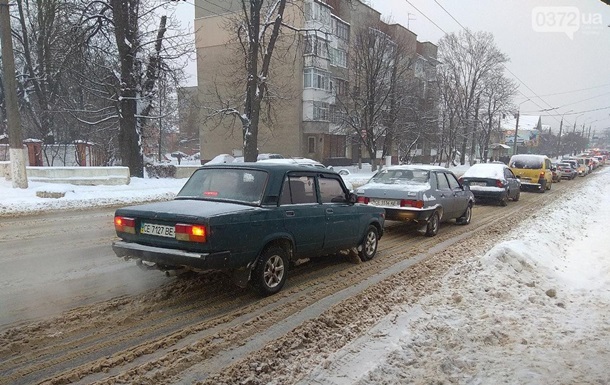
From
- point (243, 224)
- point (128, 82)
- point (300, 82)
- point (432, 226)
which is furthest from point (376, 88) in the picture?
point (243, 224)

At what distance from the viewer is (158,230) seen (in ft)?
15.1

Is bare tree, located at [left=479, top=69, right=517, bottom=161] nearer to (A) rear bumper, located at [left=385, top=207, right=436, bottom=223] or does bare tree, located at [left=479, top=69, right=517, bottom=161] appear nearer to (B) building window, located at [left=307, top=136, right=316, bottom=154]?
(B) building window, located at [left=307, top=136, right=316, bottom=154]

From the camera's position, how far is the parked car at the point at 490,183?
15.2 meters

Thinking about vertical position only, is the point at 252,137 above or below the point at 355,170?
above

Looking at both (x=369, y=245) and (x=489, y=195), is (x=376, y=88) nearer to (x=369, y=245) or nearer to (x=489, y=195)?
(x=489, y=195)

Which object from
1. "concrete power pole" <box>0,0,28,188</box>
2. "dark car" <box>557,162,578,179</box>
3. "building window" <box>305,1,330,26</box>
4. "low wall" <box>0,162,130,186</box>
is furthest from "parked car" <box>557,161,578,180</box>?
"concrete power pole" <box>0,0,28,188</box>

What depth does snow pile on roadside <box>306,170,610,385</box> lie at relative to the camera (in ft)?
10.8

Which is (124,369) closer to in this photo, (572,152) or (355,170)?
(355,170)

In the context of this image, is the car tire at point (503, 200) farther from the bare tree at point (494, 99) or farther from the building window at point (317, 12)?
the bare tree at point (494, 99)

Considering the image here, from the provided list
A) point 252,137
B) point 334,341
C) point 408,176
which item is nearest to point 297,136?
point 252,137

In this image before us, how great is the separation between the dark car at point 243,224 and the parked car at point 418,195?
3.00 metres

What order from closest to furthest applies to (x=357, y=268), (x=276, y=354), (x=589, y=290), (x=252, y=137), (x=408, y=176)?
1. (x=276, y=354)
2. (x=589, y=290)
3. (x=357, y=268)
4. (x=408, y=176)
5. (x=252, y=137)

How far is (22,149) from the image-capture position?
14.1m

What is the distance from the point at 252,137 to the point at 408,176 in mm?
13355
